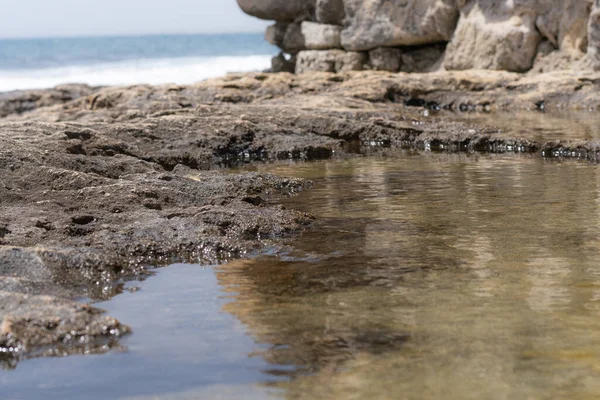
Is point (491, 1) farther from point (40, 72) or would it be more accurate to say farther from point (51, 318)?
point (40, 72)

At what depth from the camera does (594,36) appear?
15766 millimetres

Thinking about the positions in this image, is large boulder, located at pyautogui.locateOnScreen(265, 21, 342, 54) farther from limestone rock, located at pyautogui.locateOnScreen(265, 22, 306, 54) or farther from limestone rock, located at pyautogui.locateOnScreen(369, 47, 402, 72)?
limestone rock, located at pyautogui.locateOnScreen(369, 47, 402, 72)

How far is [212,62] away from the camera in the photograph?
152 ft

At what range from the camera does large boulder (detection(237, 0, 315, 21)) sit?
23016 millimetres

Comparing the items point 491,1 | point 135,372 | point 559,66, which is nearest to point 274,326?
point 135,372

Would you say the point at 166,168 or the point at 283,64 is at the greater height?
the point at 283,64

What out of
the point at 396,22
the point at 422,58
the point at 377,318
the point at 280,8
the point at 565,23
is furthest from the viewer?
the point at 280,8

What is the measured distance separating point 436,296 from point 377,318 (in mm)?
416

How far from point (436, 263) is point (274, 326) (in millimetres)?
1264

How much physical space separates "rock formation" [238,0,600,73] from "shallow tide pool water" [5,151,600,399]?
11910mm

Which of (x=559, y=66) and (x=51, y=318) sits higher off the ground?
(x=559, y=66)

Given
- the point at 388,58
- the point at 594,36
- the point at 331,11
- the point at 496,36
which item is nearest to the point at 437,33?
the point at 388,58

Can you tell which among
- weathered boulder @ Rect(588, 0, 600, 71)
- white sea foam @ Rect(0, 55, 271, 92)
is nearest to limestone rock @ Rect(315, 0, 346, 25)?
weathered boulder @ Rect(588, 0, 600, 71)

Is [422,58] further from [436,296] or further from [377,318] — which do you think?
[377,318]
